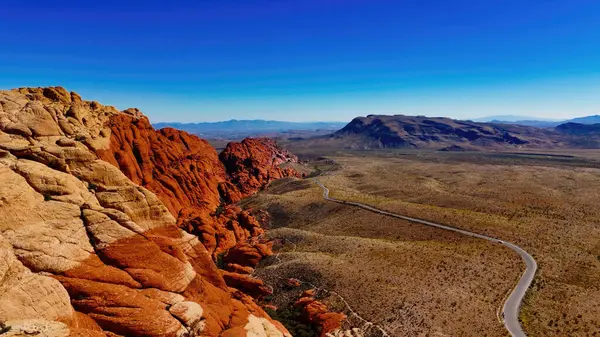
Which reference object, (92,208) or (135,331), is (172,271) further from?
(92,208)

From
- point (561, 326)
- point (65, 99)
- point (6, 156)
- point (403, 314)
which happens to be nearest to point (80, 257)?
point (6, 156)

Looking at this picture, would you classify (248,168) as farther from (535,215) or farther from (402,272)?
(535,215)

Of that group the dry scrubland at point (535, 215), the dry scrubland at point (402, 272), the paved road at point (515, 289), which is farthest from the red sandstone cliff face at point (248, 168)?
the paved road at point (515, 289)

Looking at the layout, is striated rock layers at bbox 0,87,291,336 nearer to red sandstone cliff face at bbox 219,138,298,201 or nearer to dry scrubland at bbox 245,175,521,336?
dry scrubland at bbox 245,175,521,336

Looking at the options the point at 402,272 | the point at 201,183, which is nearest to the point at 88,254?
the point at 402,272

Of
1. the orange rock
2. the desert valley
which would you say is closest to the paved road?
the desert valley

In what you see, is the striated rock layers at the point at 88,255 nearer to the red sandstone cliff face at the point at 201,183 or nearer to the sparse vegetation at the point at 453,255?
the sparse vegetation at the point at 453,255
